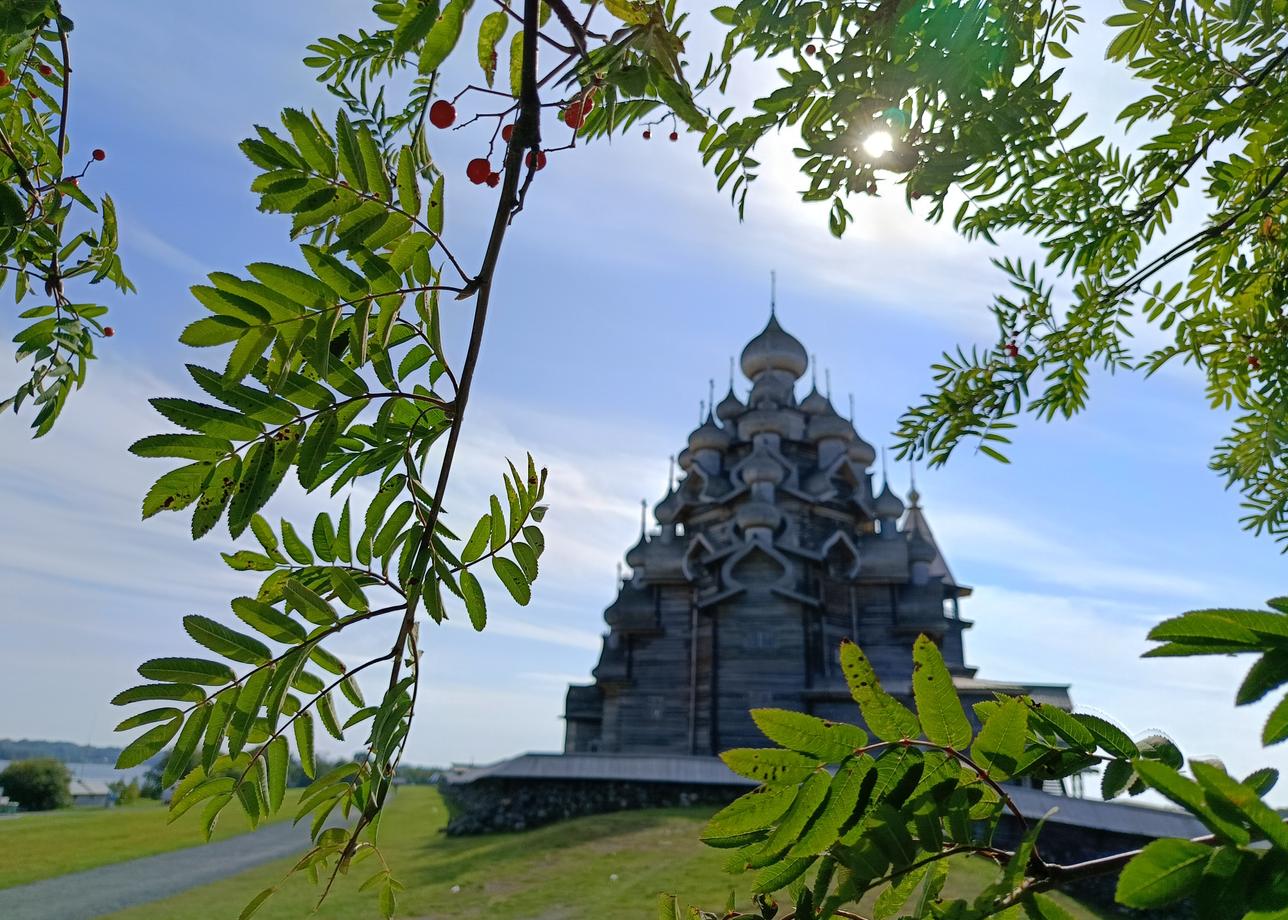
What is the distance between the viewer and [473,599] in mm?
1268

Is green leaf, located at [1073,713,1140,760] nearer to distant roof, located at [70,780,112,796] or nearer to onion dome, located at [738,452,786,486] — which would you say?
distant roof, located at [70,780,112,796]

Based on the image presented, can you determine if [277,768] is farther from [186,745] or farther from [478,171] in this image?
[478,171]

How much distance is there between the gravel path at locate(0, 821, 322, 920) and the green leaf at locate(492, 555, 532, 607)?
500 cm

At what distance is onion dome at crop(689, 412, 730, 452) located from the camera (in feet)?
84.6

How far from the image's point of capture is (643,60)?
1.32 metres

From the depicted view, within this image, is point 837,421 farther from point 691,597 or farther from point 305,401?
point 305,401

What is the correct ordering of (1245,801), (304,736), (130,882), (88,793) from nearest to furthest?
(1245,801) < (304,736) < (130,882) < (88,793)

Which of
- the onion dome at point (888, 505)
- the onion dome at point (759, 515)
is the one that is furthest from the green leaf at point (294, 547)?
the onion dome at point (888, 505)

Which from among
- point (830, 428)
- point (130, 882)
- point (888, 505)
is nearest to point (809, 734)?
point (130, 882)

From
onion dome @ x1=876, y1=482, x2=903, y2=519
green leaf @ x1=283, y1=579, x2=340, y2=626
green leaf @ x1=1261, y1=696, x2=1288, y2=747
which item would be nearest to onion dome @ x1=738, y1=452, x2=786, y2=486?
onion dome @ x1=876, y1=482, x2=903, y2=519

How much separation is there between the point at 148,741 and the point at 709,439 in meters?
24.9

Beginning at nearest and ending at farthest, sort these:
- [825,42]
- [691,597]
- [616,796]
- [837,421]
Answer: [825,42] < [616,796] < [691,597] < [837,421]

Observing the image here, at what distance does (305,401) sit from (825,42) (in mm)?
1619

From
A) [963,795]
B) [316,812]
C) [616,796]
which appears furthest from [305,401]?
[616,796]
